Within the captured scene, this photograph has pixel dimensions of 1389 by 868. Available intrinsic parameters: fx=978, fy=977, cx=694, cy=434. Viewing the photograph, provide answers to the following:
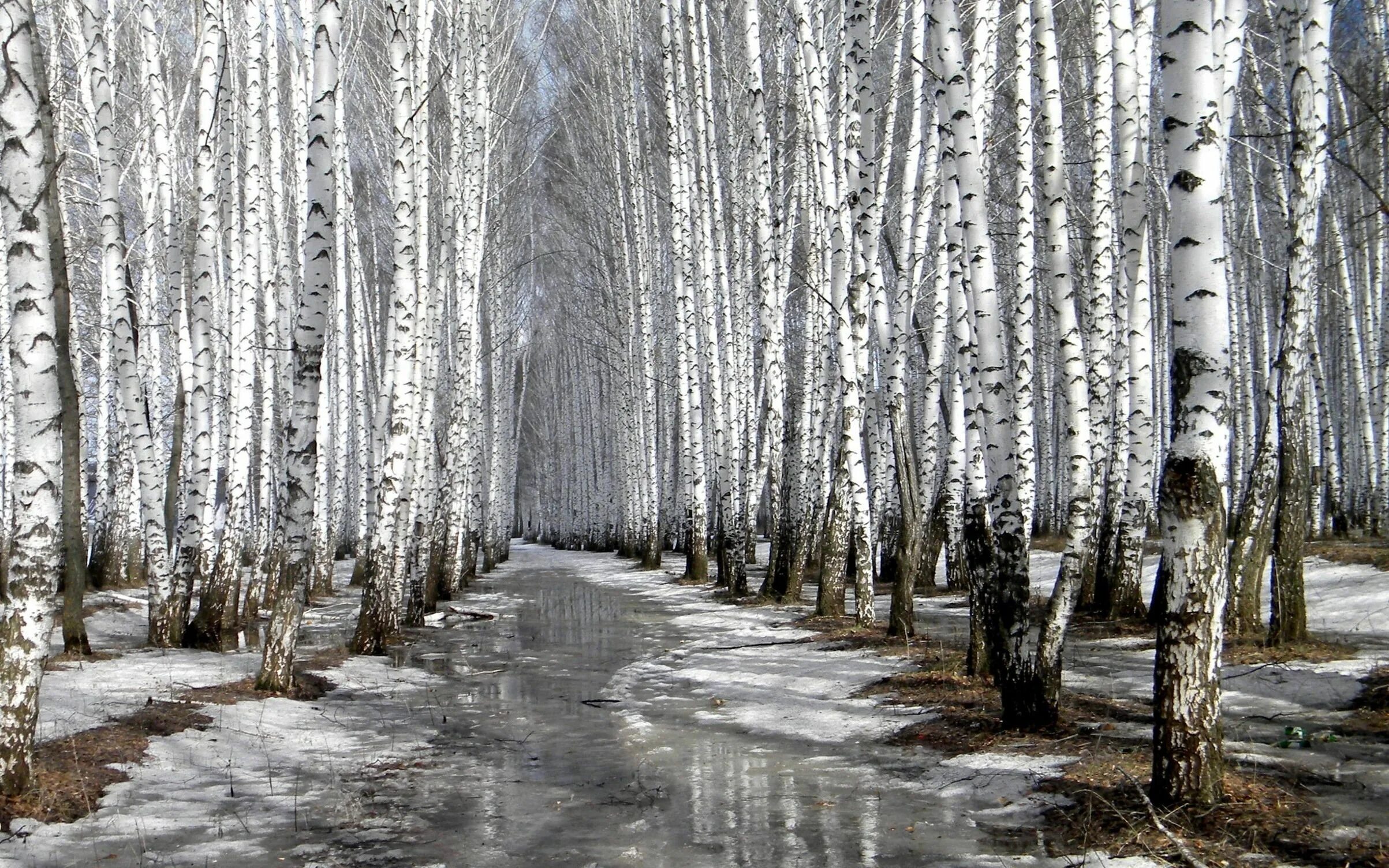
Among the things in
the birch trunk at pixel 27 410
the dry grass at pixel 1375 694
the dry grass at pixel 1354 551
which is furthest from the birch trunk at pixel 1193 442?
the dry grass at pixel 1354 551

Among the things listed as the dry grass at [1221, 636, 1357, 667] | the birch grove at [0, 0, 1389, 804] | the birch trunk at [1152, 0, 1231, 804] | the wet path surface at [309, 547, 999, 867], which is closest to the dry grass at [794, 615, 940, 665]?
the birch grove at [0, 0, 1389, 804]

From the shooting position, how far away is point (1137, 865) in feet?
12.7

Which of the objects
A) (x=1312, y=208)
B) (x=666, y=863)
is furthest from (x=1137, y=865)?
(x=1312, y=208)

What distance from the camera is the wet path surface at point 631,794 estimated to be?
14.6ft

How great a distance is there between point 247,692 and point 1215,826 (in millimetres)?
7056

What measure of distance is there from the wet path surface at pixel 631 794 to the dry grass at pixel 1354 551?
9008 millimetres

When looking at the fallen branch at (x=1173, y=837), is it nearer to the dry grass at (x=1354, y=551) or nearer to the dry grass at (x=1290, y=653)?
the dry grass at (x=1290, y=653)

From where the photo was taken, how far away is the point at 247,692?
26.3ft

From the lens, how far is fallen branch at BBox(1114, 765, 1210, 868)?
3658mm

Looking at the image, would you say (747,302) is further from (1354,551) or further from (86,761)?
(86,761)

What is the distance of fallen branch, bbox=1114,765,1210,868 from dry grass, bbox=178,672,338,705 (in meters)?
6.45

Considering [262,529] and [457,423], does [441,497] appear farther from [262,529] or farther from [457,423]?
[262,529]

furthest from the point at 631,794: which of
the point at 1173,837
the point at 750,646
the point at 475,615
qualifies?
the point at 475,615

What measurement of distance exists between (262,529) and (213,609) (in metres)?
7.87
